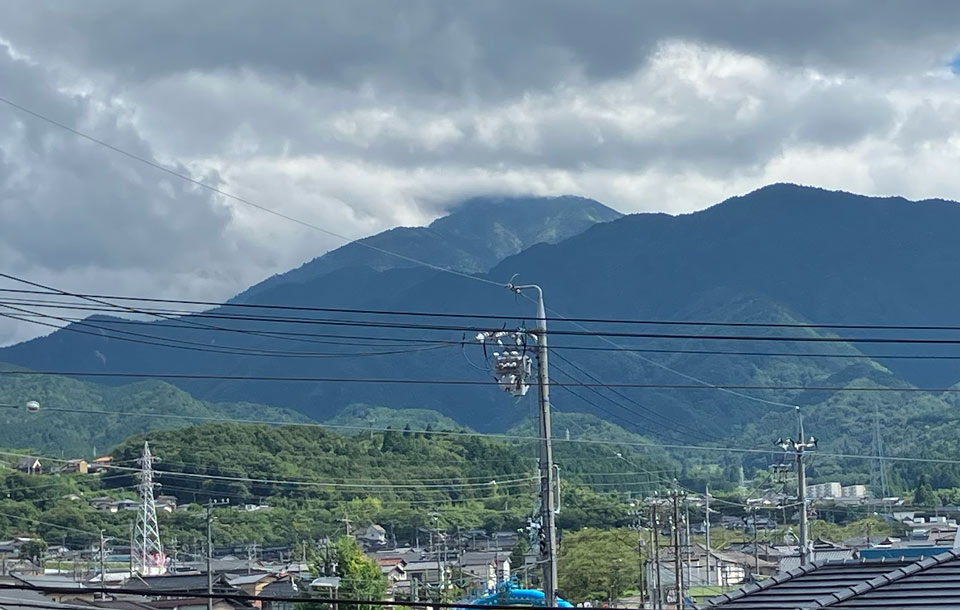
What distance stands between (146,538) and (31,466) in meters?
43.1

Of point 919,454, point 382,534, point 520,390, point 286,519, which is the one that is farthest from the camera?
point 919,454

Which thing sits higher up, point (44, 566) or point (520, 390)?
point (520, 390)

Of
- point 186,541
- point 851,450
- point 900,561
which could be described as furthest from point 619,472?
point 900,561

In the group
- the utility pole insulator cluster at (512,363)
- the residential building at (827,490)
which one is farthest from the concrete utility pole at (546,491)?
the residential building at (827,490)

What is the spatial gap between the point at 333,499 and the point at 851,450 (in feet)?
314

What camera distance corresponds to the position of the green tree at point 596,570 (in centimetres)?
6338

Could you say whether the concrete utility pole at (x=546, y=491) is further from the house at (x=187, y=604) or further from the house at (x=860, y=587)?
the house at (x=187, y=604)

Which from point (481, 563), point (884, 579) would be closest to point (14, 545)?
→ point (481, 563)

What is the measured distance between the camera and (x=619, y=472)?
124438mm

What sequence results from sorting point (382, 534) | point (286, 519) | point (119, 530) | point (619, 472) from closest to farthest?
point (119, 530) < point (286, 519) < point (382, 534) < point (619, 472)

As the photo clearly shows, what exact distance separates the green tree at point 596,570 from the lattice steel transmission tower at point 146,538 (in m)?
20.9

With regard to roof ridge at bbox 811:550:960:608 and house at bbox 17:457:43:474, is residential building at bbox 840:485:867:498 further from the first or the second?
roof ridge at bbox 811:550:960:608

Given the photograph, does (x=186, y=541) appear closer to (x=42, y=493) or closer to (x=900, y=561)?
(x=42, y=493)

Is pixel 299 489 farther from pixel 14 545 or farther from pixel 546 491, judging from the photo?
pixel 546 491
